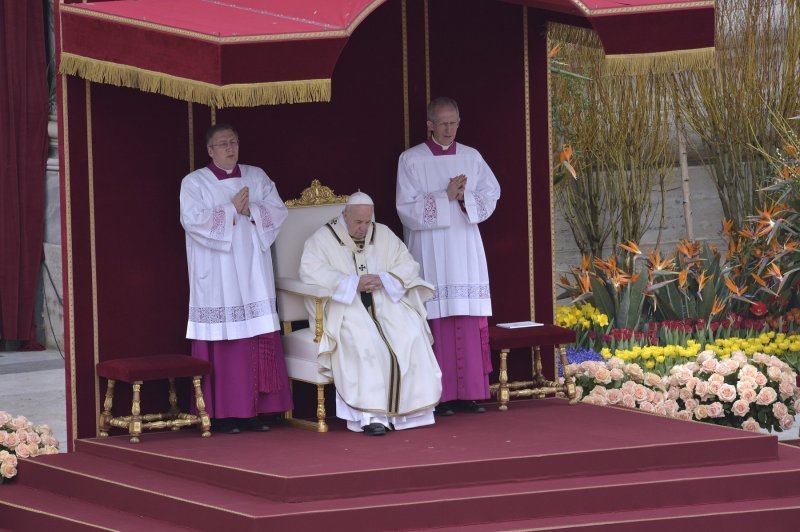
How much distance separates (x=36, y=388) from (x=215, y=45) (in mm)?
5164

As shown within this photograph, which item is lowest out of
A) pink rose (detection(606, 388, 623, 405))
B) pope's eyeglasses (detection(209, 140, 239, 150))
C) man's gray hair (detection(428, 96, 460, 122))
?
pink rose (detection(606, 388, 623, 405))

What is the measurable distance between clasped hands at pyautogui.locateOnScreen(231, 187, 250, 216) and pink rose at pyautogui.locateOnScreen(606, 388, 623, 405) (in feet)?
8.04

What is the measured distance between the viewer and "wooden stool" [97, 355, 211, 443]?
8617mm

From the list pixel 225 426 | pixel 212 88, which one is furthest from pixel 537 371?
pixel 212 88

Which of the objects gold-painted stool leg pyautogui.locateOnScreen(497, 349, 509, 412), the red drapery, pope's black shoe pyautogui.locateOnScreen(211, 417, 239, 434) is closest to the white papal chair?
pope's black shoe pyautogui.locateOnScreen(211, 417, 239, 434)

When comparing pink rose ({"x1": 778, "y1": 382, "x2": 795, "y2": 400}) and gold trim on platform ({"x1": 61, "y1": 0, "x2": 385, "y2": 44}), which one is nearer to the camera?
gold trim on platform ({"x1": 61, "y1": 0, "x2": 385, "y2": 44})

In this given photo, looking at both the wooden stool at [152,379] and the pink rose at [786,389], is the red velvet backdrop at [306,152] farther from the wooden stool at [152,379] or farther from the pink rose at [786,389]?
the pink rose at [786,389]

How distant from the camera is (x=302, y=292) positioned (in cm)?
912

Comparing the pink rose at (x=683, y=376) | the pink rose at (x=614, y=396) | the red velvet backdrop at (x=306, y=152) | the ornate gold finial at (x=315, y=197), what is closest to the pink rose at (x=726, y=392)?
the pink rose at (x=683, y=376)

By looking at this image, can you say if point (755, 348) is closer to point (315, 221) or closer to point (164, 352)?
point (315, 221)

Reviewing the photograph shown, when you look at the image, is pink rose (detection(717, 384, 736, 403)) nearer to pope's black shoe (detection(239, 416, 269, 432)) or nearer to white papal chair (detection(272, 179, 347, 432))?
white papal chair (detection(272, 179, 347, 432))

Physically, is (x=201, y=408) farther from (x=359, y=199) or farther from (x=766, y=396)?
(x=766, y=396)

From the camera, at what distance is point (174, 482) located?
8109 millimetres

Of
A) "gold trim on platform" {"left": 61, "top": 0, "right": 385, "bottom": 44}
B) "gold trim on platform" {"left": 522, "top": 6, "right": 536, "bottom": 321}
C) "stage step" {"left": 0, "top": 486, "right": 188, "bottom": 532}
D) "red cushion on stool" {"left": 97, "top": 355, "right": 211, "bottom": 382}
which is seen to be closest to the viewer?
"stage step" {"left": 0, "top": 486, "right": 188, "bottom": 532}
